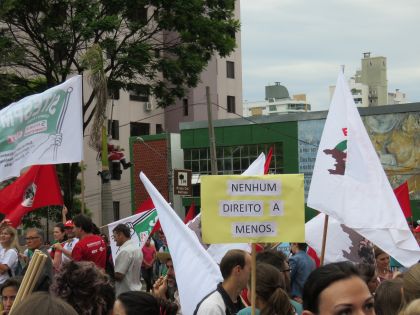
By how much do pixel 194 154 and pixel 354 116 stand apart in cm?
4262

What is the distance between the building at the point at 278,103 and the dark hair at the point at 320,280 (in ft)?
300

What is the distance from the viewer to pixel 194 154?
51250 mm

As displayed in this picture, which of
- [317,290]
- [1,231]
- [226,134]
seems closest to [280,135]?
[226,134]

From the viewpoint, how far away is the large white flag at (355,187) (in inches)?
309

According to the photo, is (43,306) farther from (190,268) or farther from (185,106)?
(185,106)

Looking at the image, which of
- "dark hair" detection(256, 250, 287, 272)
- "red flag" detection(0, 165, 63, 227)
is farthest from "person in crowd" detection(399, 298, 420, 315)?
"red flag" detection(0, 165, 63, 227)

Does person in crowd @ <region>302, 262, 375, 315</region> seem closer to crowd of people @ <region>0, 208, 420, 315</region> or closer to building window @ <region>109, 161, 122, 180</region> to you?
crowd of people @ <region>0, 208, 420, 315</region>

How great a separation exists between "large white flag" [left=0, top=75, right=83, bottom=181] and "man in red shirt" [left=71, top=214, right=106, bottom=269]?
4.29 ft

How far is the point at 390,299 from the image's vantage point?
524cm

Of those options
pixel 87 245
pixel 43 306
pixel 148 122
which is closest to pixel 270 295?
pixel 43 306

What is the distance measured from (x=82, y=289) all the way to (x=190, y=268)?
0.93 m

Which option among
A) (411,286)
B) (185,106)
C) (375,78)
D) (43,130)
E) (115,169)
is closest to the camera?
(411,286)

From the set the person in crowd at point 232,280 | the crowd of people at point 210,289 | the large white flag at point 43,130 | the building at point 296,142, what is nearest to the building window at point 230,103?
the building at point 296,142

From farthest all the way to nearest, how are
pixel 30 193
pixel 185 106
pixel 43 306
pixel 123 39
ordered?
pixel 185 106, pixel 123 39, pixel 30 193, pixel 43 306
